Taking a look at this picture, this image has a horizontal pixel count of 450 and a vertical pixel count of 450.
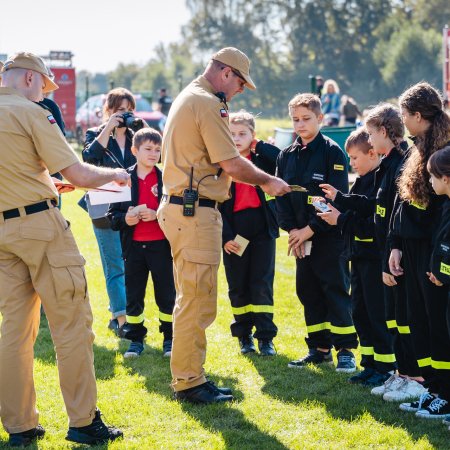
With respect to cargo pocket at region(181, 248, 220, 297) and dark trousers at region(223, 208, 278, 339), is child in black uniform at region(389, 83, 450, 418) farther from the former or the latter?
dark trousers at region(223, 208, 278, 339)

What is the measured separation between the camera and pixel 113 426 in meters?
5.31

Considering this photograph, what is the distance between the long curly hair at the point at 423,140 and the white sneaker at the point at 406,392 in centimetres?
136

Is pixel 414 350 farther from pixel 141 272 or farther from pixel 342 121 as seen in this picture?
pixel 342 121

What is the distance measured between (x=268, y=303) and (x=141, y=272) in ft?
3.71

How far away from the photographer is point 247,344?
7141 mm

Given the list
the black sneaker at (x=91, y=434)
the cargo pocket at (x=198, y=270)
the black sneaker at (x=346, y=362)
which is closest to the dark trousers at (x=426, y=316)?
the black sneaker at (x=346, y=362)

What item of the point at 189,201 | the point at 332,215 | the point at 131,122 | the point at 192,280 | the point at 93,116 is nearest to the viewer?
the point at 189,201

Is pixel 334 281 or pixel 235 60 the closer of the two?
pixel 235 60

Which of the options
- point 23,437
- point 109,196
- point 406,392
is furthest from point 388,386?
point 109,196

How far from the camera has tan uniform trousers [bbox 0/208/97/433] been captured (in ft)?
15.8

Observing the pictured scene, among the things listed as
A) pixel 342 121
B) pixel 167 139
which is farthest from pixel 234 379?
pixel 342 121

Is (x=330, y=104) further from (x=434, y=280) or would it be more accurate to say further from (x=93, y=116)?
(x=434, y=280)

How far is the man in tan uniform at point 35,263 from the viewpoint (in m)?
4.75

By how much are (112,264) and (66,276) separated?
318cm
